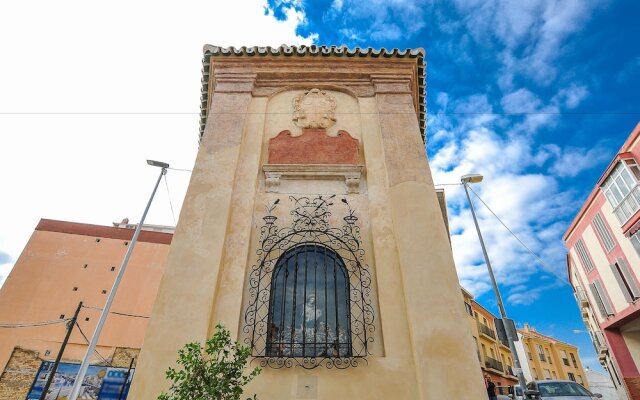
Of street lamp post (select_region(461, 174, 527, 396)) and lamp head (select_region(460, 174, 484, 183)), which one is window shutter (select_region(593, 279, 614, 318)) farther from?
lamp head (select_region(460, 174, 484, 183))

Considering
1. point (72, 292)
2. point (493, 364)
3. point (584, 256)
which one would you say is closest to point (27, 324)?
point (72, 292)

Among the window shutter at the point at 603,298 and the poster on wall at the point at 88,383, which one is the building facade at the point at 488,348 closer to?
the window shutter at the point at 603,298

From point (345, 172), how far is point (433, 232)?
2101 mm

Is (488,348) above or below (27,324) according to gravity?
above

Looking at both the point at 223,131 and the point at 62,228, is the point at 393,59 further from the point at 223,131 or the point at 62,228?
the point at 62,228

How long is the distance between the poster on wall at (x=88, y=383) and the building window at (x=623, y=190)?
27736 millimetres

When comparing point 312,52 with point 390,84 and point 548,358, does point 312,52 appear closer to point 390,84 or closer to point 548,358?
point 390,84

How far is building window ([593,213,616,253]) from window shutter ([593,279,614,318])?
2580 millimetres

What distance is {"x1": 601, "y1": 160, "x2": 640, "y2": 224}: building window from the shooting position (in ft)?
54.0

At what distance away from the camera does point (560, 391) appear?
10.6m

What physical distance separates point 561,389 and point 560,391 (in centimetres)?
11

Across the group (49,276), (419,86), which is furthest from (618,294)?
(49,276)

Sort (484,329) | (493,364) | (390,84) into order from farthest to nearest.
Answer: (484,329) → (493,364) → (390,84)

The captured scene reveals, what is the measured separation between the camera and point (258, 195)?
6.96 m
